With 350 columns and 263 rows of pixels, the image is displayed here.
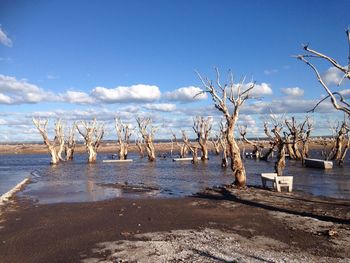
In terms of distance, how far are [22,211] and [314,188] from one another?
14857 mm

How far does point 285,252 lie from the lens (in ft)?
27.9

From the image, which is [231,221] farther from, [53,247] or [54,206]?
[54,206]

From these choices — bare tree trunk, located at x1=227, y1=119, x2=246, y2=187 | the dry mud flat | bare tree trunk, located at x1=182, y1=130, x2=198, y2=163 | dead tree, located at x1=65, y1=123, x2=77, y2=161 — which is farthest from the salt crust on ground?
dead tree, located at x1=65, y1=123, x2=77, y2=161

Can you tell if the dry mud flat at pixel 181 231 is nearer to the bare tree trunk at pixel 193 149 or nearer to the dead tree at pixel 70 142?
the bare tree trunk at pixel 193 149

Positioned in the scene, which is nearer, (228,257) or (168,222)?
(228,257)

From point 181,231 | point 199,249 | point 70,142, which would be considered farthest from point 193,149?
point 199,249

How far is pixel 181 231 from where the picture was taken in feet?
35.2

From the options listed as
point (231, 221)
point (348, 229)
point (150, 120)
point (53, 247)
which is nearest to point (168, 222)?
point (231, 221)

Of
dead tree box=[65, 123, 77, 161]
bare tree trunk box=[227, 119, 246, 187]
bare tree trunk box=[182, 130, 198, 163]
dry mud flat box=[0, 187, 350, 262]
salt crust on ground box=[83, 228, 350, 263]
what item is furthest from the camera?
dead tree box=[65, 123, 77, 161]

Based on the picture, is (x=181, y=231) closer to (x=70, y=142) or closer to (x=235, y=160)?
(x=235, y=160)

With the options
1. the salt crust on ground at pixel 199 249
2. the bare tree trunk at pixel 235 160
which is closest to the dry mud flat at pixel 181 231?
the salt crust on ground at pixel 199 249

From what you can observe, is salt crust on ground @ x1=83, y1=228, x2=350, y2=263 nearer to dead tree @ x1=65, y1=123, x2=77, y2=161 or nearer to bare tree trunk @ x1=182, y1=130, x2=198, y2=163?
bare tree trunk @ x1=182, y1=130, x2=198, y2=163

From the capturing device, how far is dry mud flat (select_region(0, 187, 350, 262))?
337 inches

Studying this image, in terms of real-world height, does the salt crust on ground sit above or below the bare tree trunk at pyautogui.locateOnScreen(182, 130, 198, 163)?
below
